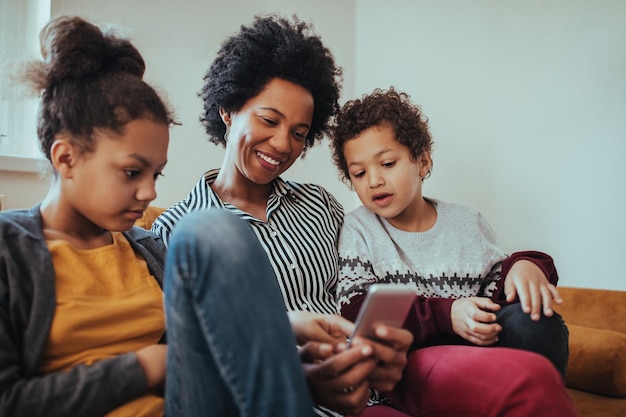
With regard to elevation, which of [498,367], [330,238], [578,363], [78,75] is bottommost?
[578,363]

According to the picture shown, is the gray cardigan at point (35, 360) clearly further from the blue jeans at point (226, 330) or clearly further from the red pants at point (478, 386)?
the red pants at point (478, 386)

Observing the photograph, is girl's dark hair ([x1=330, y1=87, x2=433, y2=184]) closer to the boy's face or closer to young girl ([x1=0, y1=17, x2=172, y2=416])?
the boy's face

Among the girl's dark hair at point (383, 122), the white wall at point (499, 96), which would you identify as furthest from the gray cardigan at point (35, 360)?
the white wall at point (499, 96)

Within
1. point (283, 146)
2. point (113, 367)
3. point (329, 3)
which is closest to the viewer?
point (113, 367)

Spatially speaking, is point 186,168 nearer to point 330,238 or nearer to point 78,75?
point 330,238

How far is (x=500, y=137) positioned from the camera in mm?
1906

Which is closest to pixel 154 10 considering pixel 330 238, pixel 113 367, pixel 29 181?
pixel 29 181

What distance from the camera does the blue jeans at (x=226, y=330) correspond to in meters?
0.72

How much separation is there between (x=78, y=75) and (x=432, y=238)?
82 cm

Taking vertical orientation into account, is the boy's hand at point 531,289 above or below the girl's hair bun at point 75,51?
below

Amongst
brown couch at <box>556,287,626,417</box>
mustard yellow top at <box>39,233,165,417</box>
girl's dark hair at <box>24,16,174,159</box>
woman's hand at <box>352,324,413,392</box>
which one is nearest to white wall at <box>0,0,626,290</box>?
brown couch at <box>556,287,626,417</box>

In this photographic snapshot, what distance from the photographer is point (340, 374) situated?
2.84 ft

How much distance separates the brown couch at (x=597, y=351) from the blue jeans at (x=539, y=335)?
1.14 feet

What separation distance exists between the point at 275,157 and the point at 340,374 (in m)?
0.62
